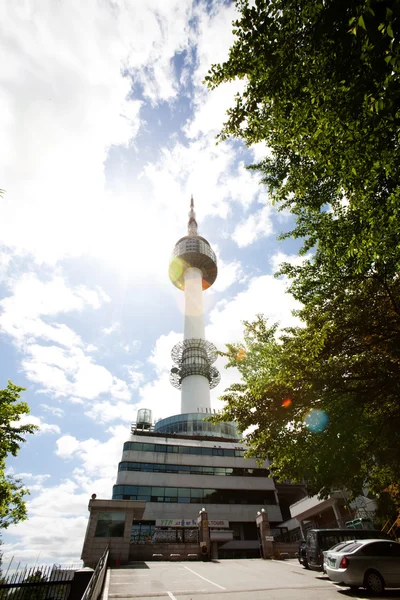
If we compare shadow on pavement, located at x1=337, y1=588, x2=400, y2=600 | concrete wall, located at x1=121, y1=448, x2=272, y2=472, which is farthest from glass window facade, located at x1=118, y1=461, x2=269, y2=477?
shadow on pavement, located at x1=337, y1=588, x2=400, y2=600

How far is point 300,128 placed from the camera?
21.1 feet

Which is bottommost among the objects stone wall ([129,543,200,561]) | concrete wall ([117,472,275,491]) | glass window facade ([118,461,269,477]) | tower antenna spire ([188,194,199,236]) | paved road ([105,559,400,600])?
paved road ([105,559,400,600])

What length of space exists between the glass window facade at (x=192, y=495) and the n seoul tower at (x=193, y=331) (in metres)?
16.5

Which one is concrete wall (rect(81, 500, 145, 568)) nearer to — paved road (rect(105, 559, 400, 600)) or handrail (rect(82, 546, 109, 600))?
paved road (rect(105, 559, 400, 600))

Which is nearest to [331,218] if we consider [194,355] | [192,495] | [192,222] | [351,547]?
[351,547]

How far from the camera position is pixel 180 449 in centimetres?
4106

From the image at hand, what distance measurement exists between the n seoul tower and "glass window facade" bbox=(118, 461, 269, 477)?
1460cm

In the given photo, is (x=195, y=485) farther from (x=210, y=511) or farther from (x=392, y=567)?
(x=392, y=567)

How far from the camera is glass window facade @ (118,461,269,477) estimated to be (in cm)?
3794

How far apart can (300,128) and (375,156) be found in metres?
1.63

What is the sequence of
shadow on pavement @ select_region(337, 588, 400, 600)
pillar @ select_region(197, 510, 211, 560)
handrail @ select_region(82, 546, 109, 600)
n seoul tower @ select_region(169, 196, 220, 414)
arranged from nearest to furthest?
handrail @ select_region(82, 546, 109, 600) < shadow on pavement @ select_region(337, 588, 400, 600) < pillar @ select_region(197, 510, 211, 560) < n seoul tower @ select_region(169, 196, 220, 414)

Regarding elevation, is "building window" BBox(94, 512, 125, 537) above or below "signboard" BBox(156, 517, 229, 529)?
below

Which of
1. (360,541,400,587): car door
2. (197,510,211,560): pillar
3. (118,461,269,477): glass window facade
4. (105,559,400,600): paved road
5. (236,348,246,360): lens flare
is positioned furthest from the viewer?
(118,461,269,477): glass window facade

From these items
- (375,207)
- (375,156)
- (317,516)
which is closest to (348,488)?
(375,207)
